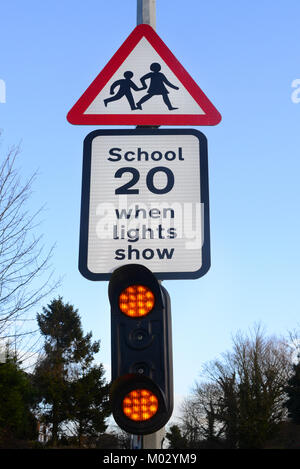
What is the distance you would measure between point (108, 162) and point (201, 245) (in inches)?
24.0

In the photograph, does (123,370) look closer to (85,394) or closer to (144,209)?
(144,209)

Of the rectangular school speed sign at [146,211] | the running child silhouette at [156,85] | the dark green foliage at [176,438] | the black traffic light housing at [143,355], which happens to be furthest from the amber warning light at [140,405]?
the dark green foliage at [176,438]

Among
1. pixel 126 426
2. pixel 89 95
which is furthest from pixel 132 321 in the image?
pixel 89 95

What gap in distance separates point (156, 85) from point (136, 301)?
128cm

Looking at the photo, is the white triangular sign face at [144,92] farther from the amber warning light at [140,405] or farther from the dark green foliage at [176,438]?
the dark green foliage at [176,438]

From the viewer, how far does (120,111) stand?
2.83 metres

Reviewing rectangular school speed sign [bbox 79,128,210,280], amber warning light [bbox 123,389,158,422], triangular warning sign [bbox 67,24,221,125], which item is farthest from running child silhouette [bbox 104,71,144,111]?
amber warning light [bbox 123,389,158,422]

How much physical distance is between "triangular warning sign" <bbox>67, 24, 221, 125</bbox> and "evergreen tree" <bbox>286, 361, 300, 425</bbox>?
4709 cm

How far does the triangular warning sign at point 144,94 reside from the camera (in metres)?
2.80

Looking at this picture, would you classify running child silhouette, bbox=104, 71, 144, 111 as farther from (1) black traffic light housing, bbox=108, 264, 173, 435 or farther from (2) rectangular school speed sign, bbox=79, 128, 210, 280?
(1) black traffic light housing, bbox=108, 264, 173, 435

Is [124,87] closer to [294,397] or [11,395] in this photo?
[11,395]

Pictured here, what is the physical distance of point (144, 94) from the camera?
2.85 meters

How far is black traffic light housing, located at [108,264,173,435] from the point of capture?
6.66 ft

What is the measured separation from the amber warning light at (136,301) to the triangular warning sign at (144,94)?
0.97 meters
